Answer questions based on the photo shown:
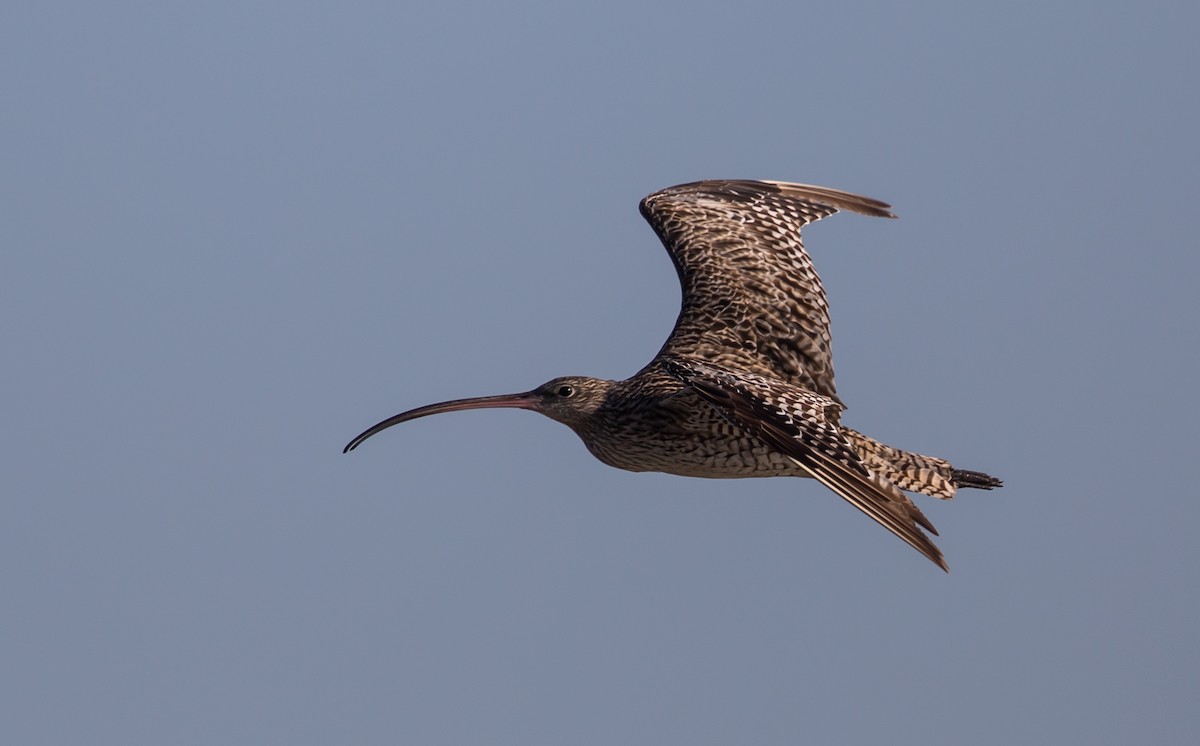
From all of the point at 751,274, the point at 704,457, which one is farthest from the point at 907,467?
the point at 751,274

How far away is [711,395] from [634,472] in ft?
12.9

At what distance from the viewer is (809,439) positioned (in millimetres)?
16500

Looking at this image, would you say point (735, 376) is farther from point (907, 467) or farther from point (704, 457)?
point (907, 467)

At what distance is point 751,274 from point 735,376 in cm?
341

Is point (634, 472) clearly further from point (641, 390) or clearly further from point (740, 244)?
point (740, 244)

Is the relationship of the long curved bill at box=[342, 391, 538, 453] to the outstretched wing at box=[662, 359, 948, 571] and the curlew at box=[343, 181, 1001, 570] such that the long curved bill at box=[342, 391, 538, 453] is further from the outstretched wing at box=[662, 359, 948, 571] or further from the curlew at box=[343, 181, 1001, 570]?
the outstretched wing at box=[662, 359, 948, 571]

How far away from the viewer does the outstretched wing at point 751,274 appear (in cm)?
2103

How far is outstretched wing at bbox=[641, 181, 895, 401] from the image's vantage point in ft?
69.0

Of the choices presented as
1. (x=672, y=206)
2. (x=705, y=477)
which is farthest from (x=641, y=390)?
(x=672, y=206)

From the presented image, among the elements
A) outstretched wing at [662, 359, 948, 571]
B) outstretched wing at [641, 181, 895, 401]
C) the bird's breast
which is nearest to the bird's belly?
the bird's breast

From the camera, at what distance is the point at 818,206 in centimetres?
2378

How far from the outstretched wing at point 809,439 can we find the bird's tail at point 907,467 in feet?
2.83

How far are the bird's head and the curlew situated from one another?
0.02m

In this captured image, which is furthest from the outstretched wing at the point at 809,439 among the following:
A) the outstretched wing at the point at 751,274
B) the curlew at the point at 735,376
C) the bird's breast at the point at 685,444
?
the outstretched wing at the point at 751,274
